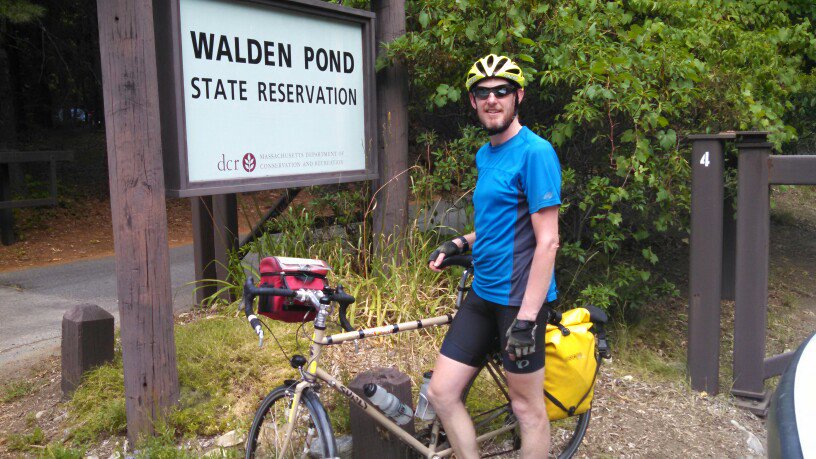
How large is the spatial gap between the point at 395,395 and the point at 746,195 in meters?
2.80

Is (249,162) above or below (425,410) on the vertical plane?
above

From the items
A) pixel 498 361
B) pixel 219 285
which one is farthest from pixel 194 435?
pixel 219 285

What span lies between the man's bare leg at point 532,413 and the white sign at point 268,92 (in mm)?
2020

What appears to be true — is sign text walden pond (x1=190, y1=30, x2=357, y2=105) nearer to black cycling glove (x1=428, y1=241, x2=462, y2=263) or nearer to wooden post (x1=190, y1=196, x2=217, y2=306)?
black cycling glove (x1=428, y1=241, x2=462, y2=263)

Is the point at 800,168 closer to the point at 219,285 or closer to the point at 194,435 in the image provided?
the point at 194,435

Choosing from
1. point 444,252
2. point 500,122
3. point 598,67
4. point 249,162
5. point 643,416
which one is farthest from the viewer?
point 598,67

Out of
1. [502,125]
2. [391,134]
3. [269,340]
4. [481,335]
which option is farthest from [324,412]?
[391,134]

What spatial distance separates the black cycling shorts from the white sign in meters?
1.66

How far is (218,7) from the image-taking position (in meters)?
4.18

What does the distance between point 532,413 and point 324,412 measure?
89 centimetres

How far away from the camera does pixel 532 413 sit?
3240 millimetres

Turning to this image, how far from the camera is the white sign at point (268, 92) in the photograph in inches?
160

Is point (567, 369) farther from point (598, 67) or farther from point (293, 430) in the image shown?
point (598, 67)

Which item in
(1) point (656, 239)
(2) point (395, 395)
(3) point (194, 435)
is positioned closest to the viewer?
(2) point (395, 395)
